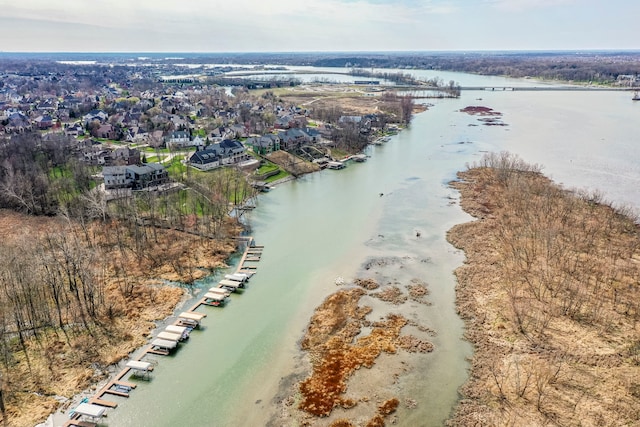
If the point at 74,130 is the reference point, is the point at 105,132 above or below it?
below

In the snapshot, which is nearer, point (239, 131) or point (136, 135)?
point (136, 135)

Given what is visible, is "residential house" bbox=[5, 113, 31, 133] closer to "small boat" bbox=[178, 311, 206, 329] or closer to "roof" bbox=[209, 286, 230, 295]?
"roof" bbox=[209, 286, 230, 295]

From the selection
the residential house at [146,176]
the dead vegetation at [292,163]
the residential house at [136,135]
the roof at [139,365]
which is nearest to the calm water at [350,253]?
the roof at [139,365]

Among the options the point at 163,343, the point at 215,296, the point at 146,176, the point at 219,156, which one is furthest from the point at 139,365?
the point at 219,156

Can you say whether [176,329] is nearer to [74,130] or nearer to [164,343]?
[164,343]

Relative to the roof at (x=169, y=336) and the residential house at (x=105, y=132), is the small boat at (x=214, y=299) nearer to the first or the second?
the roof at (x=169, y=336)

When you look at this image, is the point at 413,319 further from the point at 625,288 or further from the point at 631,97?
the point at 631,97

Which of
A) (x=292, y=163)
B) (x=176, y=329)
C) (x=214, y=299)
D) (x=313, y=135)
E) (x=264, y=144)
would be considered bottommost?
(x=176, y=329)

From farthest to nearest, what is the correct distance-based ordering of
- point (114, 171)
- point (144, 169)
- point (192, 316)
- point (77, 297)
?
1. point (144, 169)
2. point (114, 171)
3. point (192, 316)
4. point (77, 297)

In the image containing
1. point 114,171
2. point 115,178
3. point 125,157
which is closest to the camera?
point 115,178
